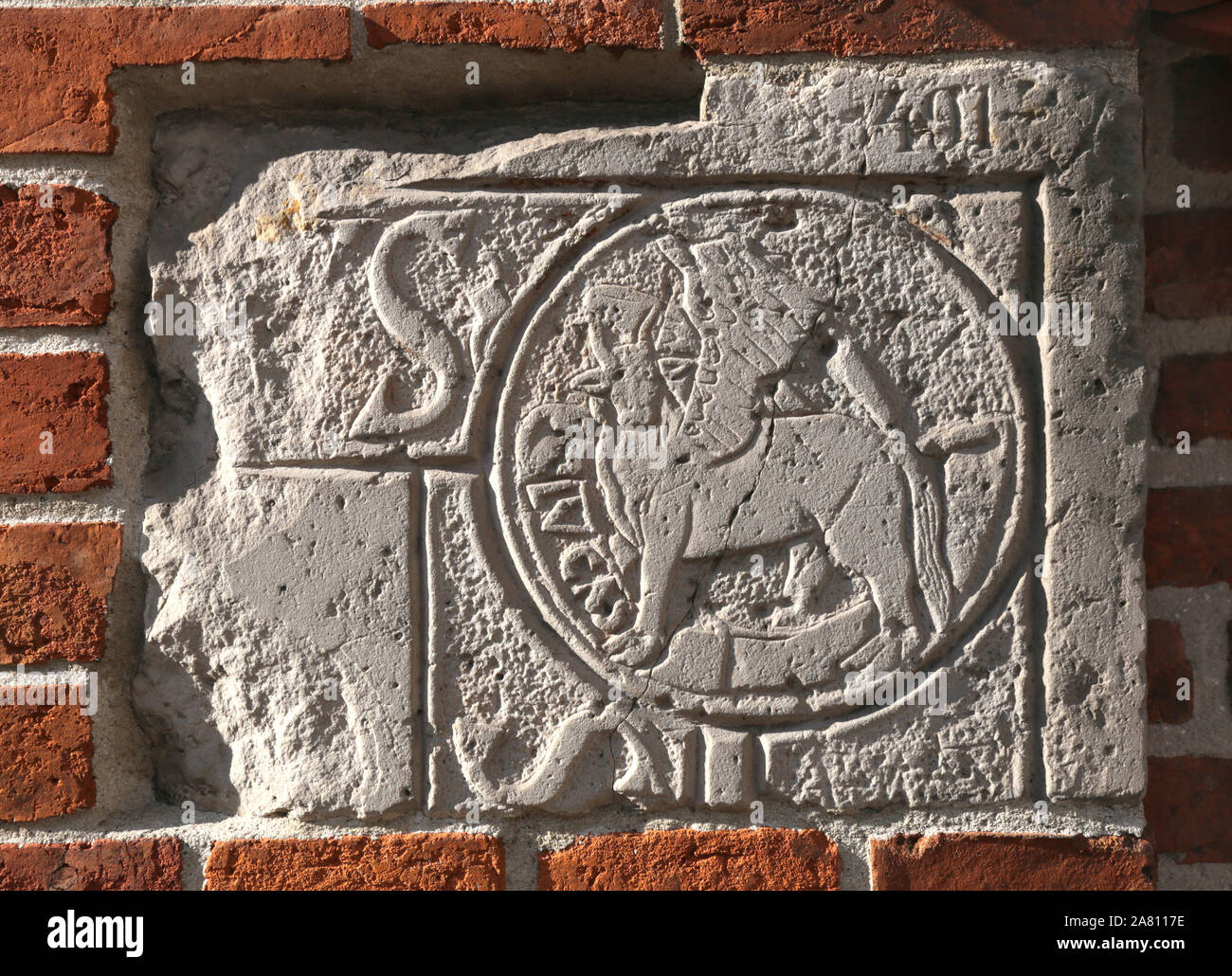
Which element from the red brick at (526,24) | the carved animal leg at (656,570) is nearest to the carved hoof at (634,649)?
the carved animal leg at (656,570)

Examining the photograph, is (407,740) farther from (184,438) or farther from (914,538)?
(914,538)

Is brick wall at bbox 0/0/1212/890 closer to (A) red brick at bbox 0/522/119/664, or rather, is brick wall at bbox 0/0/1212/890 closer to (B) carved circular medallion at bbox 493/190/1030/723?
(A) red brick at bbox 0/522/119/664

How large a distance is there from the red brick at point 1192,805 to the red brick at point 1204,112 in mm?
725

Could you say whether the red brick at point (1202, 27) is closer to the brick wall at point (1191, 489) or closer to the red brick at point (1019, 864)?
the brick wall at point (1191, 489)

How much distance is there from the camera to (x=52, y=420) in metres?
1.15

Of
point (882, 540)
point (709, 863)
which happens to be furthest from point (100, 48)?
point (709, 863)

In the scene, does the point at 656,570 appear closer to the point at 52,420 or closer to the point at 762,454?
the point at 762,454

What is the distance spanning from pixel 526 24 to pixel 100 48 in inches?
18.9

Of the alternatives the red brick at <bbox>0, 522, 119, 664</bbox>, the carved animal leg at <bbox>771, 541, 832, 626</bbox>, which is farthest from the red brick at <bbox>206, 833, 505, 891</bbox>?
the carved animal leg at <bbox>771, 541, 832, 626</bbox>

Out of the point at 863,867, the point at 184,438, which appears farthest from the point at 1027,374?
the point at 184,438

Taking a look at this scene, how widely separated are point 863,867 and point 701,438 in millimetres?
517

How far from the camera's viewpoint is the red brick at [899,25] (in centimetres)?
114

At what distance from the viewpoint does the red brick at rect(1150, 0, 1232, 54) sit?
113 centimetres

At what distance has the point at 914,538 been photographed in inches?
44.8
